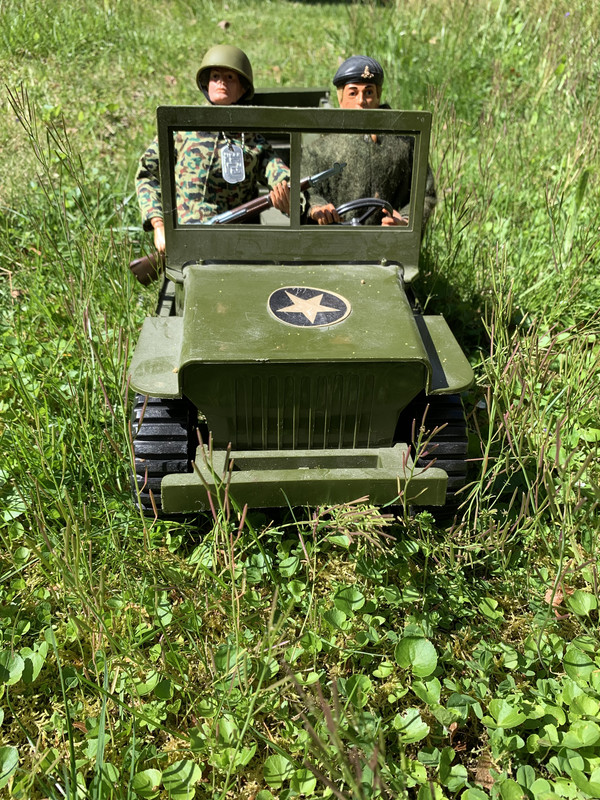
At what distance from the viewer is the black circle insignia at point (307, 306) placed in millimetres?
2352

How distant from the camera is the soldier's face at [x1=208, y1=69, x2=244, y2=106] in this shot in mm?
3436

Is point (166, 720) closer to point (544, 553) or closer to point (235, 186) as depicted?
point (544, 553)

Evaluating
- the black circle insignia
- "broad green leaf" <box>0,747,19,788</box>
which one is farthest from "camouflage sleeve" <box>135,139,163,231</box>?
"broad green leaf" <box>0,747,19,788</box>

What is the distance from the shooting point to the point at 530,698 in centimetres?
203

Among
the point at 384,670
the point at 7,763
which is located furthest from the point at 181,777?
the point at 384,670

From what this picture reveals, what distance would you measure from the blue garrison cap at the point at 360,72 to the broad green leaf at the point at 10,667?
3.26m

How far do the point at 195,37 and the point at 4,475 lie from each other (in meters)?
7.65

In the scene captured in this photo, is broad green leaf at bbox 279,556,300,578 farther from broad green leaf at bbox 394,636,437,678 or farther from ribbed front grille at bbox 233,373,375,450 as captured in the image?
broad green leaf at bbox 394,636,437,678

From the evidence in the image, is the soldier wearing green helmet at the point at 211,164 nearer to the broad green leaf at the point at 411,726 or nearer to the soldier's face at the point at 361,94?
the soldier's face at the point at 361,94

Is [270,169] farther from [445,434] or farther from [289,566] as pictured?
[289,566]

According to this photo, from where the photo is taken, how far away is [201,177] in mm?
3453

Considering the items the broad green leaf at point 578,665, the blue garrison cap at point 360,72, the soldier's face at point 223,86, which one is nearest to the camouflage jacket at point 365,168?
the blue garrison cap at point 360,72

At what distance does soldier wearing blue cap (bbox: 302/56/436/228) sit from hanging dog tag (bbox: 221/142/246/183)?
840 mm

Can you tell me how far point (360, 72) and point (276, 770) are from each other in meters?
3.38
